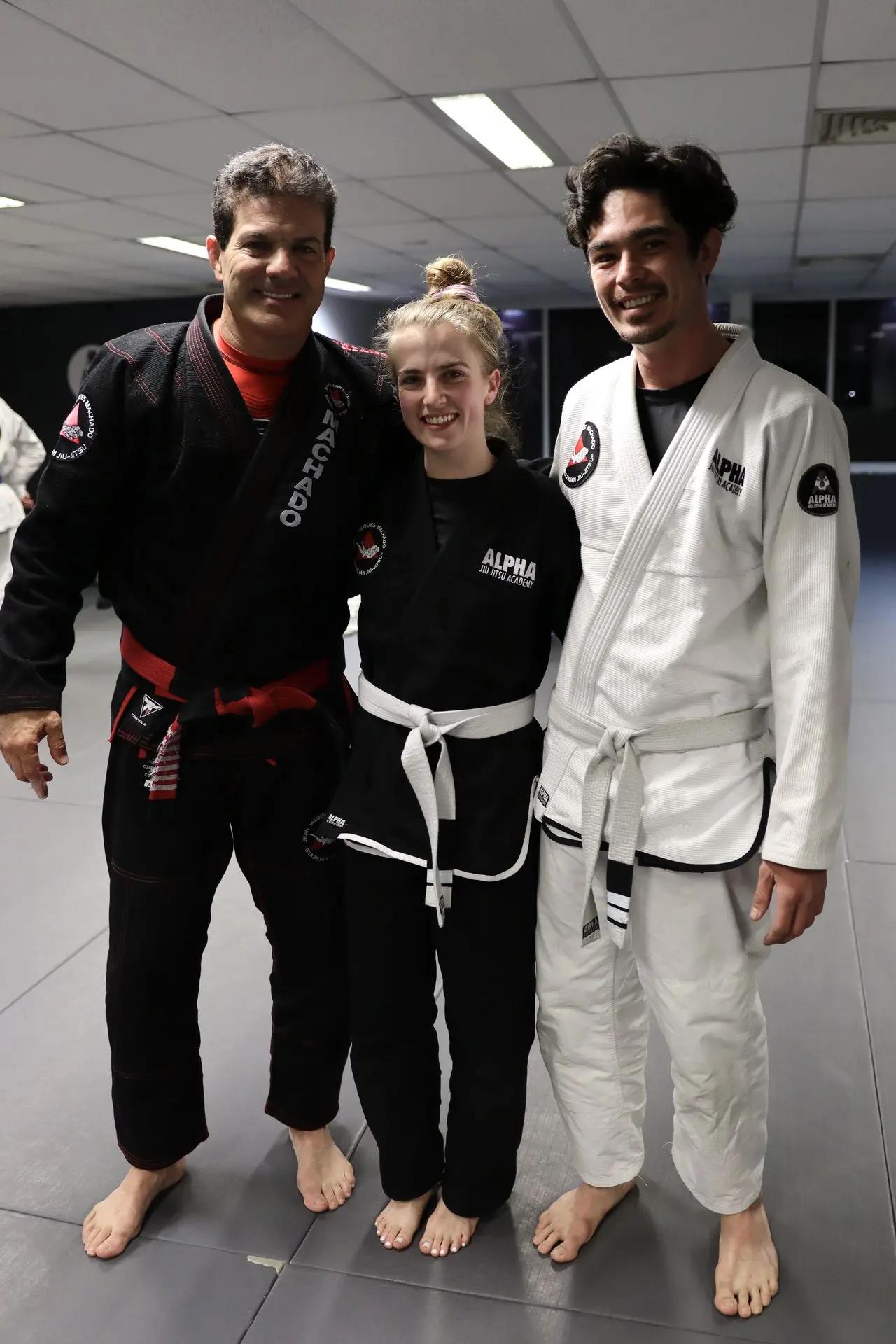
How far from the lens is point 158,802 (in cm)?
155

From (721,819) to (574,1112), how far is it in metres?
0.55

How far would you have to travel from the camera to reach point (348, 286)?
9.29 m

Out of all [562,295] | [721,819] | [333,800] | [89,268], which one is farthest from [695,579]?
[562,295]

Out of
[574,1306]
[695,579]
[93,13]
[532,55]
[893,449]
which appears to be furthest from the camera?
[893,449]

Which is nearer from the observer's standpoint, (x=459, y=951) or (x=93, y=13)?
(x=459, y=951)

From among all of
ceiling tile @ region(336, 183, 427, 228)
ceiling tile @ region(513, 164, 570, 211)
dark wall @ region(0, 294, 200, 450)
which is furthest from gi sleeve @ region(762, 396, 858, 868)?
dark wall @ region(0, 294, 200, 450)

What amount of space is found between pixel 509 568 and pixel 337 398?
0.37 meters

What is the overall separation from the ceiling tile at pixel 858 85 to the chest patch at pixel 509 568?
288cm

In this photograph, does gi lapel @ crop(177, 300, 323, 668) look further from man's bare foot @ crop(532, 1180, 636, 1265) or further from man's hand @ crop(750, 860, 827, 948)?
man's bare foot @ crop(532, 1180, 636, 1265)

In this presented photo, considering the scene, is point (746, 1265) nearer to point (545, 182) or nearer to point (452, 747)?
point (452, 747)

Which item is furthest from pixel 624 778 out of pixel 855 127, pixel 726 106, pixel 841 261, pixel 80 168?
pixel 841 261

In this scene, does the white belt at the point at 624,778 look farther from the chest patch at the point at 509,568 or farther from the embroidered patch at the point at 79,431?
the embroidered patch at the point at 79,431

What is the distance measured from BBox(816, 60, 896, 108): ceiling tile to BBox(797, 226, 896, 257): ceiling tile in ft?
10.8

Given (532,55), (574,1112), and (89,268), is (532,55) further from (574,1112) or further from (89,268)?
(89,268)
